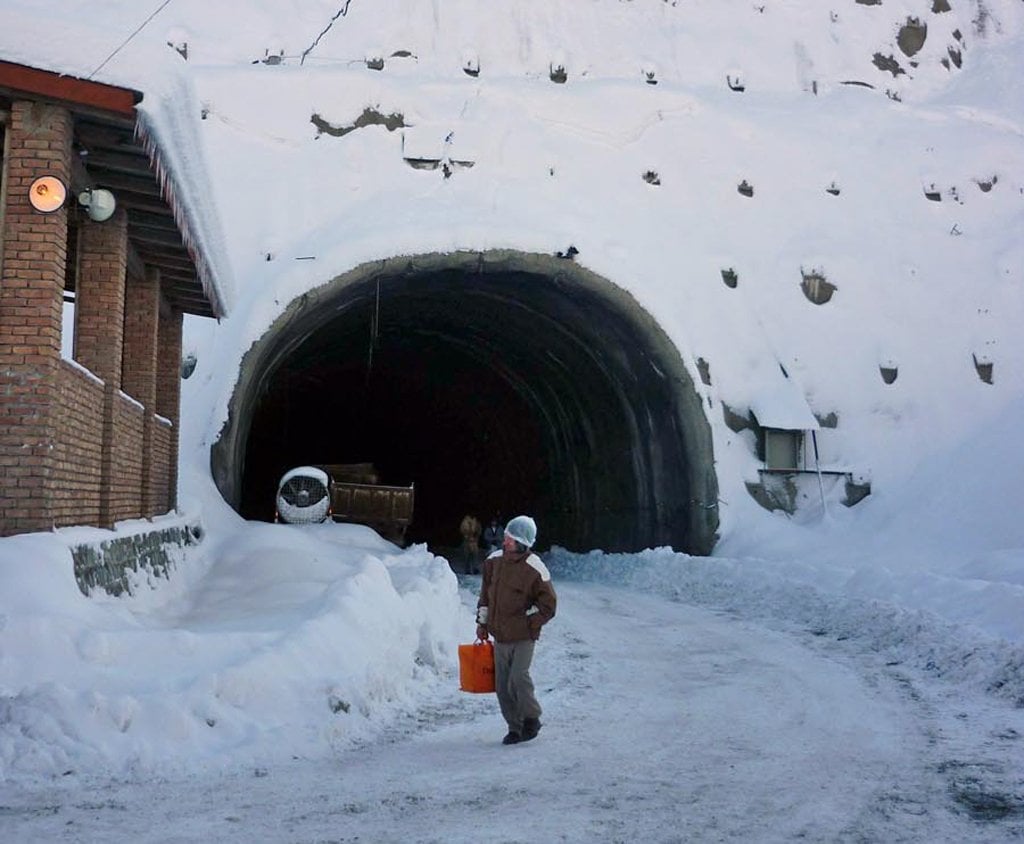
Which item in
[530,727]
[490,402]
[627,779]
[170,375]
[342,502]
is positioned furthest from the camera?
[490,402]

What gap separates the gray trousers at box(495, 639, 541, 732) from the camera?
7645mm

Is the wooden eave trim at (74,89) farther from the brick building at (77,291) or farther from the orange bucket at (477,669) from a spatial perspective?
the orange bucket at (477,669)

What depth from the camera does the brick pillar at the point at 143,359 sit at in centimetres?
1351

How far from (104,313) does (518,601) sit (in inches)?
209

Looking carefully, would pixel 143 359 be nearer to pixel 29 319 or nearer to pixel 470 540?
pixel 29 319

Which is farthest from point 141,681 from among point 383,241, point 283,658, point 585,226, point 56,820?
point 585,226

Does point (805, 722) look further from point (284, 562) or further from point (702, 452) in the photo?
point (702, 452)

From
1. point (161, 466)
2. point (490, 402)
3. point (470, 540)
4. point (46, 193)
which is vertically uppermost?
point (490, 402)

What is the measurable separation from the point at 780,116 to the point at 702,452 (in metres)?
9.91

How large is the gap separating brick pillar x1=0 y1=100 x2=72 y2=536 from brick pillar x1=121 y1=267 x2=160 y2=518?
4.84 meters

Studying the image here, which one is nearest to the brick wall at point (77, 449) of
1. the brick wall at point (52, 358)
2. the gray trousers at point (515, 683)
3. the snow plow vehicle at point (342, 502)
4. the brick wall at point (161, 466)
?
the brick wall at point (52, 358)

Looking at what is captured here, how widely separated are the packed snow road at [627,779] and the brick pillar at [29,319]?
3.22 m

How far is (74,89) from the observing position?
8.31m

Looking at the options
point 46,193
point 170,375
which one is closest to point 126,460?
point 46,193
